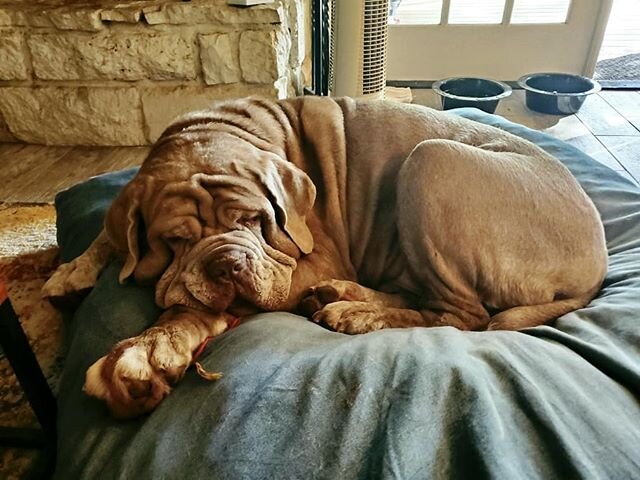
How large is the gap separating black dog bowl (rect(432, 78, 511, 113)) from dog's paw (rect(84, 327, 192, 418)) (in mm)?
2528

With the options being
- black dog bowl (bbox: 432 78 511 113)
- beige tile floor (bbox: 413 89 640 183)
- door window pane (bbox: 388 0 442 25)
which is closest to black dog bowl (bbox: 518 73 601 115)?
beige tile floor (bbox: 413 89 640 183)

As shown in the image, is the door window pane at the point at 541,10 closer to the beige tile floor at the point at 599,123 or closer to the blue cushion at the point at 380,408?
the beige tile floor at the point at 599,123

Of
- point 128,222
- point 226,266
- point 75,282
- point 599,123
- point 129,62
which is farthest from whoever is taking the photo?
point 599,123

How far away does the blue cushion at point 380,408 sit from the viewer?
924 mm

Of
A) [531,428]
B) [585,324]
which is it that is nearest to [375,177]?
[585,324]

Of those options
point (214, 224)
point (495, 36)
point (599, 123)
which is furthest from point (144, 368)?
point (495, 36)

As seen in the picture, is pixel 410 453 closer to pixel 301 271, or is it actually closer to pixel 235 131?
pixel 301 271

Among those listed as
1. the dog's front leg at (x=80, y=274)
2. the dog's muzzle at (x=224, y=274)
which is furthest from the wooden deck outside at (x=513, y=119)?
the dog's muzzle at (x=224, y=274)

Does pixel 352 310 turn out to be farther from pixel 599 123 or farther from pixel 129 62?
pixel 599 123

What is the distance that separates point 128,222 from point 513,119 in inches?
110

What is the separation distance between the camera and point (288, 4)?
296cm

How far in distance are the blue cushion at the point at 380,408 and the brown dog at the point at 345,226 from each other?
4.8 inches

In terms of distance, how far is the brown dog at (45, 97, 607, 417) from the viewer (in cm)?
135

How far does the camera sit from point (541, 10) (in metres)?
3.85
